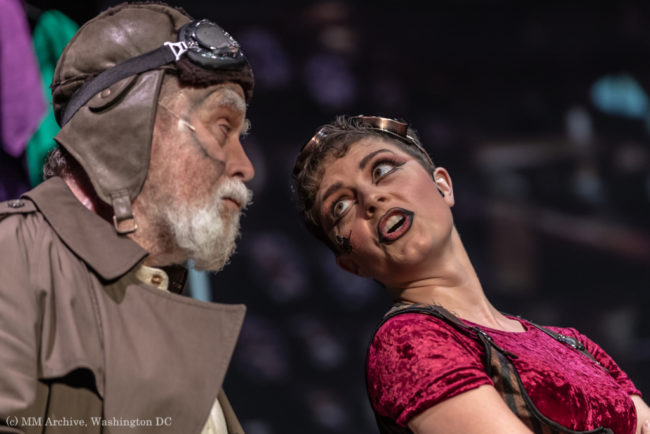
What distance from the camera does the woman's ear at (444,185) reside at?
204 centimetres

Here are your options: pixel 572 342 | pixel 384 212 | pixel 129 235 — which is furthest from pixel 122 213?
pixel 572 342

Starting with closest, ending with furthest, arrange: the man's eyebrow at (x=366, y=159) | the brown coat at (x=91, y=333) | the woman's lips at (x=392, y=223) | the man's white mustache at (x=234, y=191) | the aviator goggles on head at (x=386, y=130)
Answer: the brown coat at (x=91, y=333), the man's white mustache at (x=234, y=191), the woman's lips at (x=392, y=223), the man's eyebrow at (x=366, y=159), the aviator goggles on head at (x=386, y=130)

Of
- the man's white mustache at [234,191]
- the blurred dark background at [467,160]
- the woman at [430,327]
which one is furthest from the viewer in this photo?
the blurred dark background at [467,160]

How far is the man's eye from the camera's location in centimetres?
197

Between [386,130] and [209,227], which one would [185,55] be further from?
[386,130]

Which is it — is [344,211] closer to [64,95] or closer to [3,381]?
[64,95]

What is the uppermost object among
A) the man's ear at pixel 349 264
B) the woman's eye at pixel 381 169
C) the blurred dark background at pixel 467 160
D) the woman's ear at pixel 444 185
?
the woman's eye at pixel 381 169

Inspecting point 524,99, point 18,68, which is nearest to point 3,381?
point 18,68

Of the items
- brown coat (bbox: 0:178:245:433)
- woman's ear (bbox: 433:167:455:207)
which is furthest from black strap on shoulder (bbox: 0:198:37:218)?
woman's ear (bbox: 433:167:455:207)

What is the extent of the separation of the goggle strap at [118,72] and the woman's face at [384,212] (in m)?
0.57

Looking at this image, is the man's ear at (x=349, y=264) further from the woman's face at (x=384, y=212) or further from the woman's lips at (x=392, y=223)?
the woman's lips at (x=392, y=223)

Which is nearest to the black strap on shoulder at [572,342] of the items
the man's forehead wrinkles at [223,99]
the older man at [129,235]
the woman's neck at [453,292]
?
the woman's neck at [453,292]

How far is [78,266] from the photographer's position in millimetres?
1403

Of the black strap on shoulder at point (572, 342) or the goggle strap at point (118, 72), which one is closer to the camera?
the goggle strap at point (118, 72)
